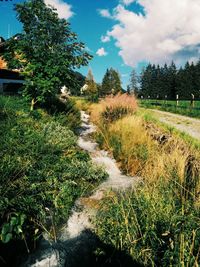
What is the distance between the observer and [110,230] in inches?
149

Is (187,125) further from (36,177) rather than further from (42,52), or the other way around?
(36,177)

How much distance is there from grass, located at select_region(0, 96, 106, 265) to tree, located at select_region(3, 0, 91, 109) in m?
1.62

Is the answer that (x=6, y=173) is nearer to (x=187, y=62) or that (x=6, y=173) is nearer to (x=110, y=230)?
(x=110, y=230)

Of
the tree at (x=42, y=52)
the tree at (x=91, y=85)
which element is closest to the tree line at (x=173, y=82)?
the tree at (x=91, y=85)

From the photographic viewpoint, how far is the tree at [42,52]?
9.72 m

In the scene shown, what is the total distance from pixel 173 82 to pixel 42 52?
2112 inches

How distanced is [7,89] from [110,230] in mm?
19984

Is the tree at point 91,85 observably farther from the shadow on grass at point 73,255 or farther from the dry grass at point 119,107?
the shadow on grass at point 73,255

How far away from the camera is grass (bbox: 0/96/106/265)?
4.17m

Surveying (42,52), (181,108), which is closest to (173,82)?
(181,108)

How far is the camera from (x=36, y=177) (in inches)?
216

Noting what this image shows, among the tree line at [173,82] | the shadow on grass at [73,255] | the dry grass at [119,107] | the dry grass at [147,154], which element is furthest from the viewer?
the tree line at [173,82]

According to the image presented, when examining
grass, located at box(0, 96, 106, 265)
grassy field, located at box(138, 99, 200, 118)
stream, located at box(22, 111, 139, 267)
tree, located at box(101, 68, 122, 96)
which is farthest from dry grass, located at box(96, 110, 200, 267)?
tree, located at box(101, 68, 122, 96)

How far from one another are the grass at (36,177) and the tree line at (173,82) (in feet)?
97.4
